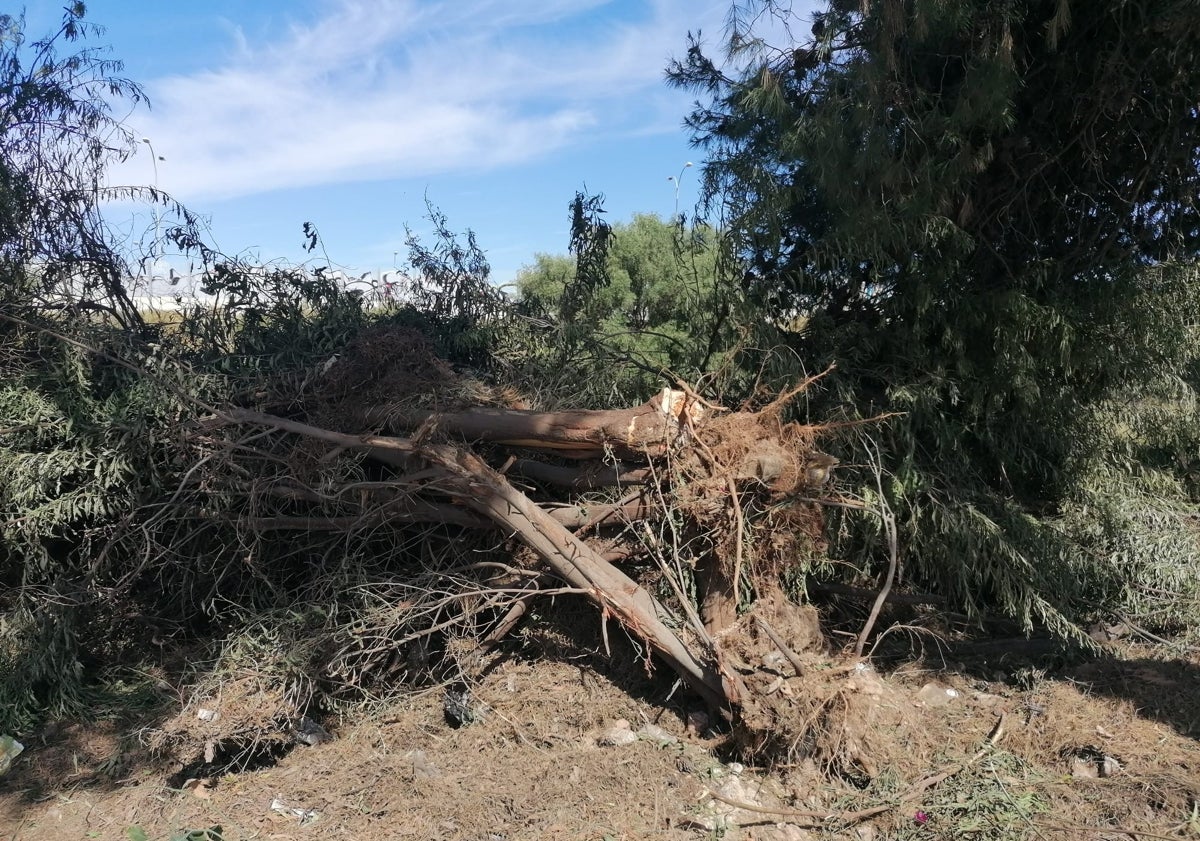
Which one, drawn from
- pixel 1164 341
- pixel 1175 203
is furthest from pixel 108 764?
pixel 1175 203

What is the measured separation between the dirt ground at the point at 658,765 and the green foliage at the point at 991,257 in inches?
30.9

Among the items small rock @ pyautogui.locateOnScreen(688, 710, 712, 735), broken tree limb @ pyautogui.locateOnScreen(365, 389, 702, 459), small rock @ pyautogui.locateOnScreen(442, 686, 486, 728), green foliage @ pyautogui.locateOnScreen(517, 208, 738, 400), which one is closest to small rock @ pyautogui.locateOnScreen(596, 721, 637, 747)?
small rock @ pyautogui.locateOnScreen(688, 710, 712, 735)

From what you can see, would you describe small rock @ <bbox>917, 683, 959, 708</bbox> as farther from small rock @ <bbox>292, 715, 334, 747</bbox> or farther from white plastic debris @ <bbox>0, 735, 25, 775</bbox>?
white plastic debris @ <bbox>0, 735, 25, 775</bbox>

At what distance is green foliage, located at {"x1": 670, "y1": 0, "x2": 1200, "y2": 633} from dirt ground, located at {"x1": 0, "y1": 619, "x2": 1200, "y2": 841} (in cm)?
78

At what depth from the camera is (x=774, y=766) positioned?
12.5ft

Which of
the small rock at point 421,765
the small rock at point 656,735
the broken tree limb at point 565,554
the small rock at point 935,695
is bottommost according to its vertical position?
the small rock at point 935,695

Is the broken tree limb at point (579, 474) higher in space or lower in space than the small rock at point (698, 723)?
higher

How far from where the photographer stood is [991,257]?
5.12 m

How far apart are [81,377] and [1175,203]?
6525mm

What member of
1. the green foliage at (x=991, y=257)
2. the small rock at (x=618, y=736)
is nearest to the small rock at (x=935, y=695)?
the green foliage at (x=991, y=257)

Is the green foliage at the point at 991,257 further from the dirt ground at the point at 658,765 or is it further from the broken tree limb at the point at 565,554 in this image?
the broken tree limb at the point at 565,554

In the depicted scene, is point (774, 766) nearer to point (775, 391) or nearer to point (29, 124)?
point (775, 391)

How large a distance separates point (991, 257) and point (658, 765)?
3445mm

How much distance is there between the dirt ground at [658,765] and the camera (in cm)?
351
